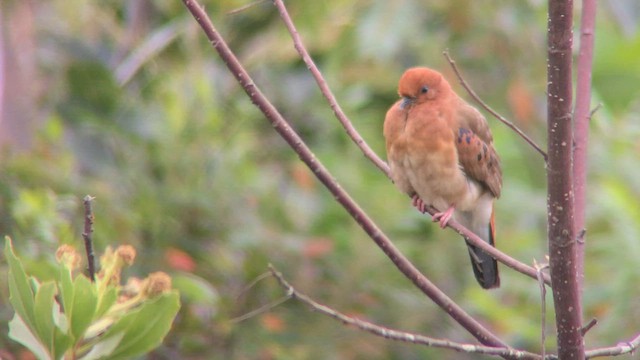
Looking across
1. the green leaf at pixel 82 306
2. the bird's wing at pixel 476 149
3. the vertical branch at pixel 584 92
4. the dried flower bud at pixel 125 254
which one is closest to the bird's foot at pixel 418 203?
the bird's wing at pixel 476 149

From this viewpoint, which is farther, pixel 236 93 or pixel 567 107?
pixel 236 93

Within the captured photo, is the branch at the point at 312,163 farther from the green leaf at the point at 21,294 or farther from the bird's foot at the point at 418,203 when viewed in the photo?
the bird's foot at the point at 418,203

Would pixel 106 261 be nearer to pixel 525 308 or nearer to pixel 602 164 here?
pixel 525 308

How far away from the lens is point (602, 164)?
4773mm

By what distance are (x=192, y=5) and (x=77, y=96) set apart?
2089 mm

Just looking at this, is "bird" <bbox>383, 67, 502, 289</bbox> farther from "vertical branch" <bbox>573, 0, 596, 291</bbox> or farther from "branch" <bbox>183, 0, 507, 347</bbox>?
"branch" <bbox>183, 0, 507, 347</bbox>

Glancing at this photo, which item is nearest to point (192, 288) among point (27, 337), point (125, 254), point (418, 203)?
point (418, 203)

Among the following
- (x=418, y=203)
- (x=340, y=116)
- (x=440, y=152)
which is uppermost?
(x=440, y=152)

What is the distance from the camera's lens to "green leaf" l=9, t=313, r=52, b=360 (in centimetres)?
210

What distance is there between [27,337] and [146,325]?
0.75ft

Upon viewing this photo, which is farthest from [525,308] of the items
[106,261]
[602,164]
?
[106,261]

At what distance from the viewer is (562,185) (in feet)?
6.38

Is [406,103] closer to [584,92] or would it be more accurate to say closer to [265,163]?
[584,92]

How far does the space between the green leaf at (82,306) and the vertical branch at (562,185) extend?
33.8 inches
